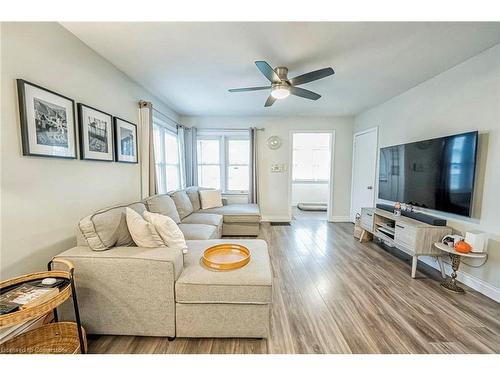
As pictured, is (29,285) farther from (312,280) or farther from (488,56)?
(488,56)

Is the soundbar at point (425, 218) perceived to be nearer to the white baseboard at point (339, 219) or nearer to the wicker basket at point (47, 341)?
the white baseboard at point (339, 219)

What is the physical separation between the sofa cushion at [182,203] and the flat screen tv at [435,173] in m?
3.26

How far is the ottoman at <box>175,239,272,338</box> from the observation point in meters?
1.38

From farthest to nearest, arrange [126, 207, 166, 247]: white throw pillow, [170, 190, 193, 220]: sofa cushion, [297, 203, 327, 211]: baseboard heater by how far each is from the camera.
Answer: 1. [297, 203, 327, 211]: baseboard heater
2. [170, 190, 193, 220]: sofa cushion
3. [126, 207, 166, 247]: white throw pillow

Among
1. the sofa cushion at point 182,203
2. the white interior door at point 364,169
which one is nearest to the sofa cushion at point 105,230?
the sofa cushion at point 182,203

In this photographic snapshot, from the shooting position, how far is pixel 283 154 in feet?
15.6

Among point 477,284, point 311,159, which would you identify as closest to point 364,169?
point 477,284

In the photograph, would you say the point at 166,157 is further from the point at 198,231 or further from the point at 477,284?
the point at 477,284

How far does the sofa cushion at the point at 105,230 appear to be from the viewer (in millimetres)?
→ 1453

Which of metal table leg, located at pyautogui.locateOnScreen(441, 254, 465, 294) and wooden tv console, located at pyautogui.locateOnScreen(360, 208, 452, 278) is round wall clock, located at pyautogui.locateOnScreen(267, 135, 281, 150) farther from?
metal table leg, located at pyautogui.locateOnScreen(441, 254, 465, 294)

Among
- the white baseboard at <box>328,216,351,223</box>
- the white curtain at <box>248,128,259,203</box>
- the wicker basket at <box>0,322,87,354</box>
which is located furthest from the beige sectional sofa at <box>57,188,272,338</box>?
the white baseboard at <box>328,216,351,223</box>

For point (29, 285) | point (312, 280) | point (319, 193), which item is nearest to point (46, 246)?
point (29, 285)

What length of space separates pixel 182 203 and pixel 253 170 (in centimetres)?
185

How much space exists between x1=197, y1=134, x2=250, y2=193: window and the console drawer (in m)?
3.10
